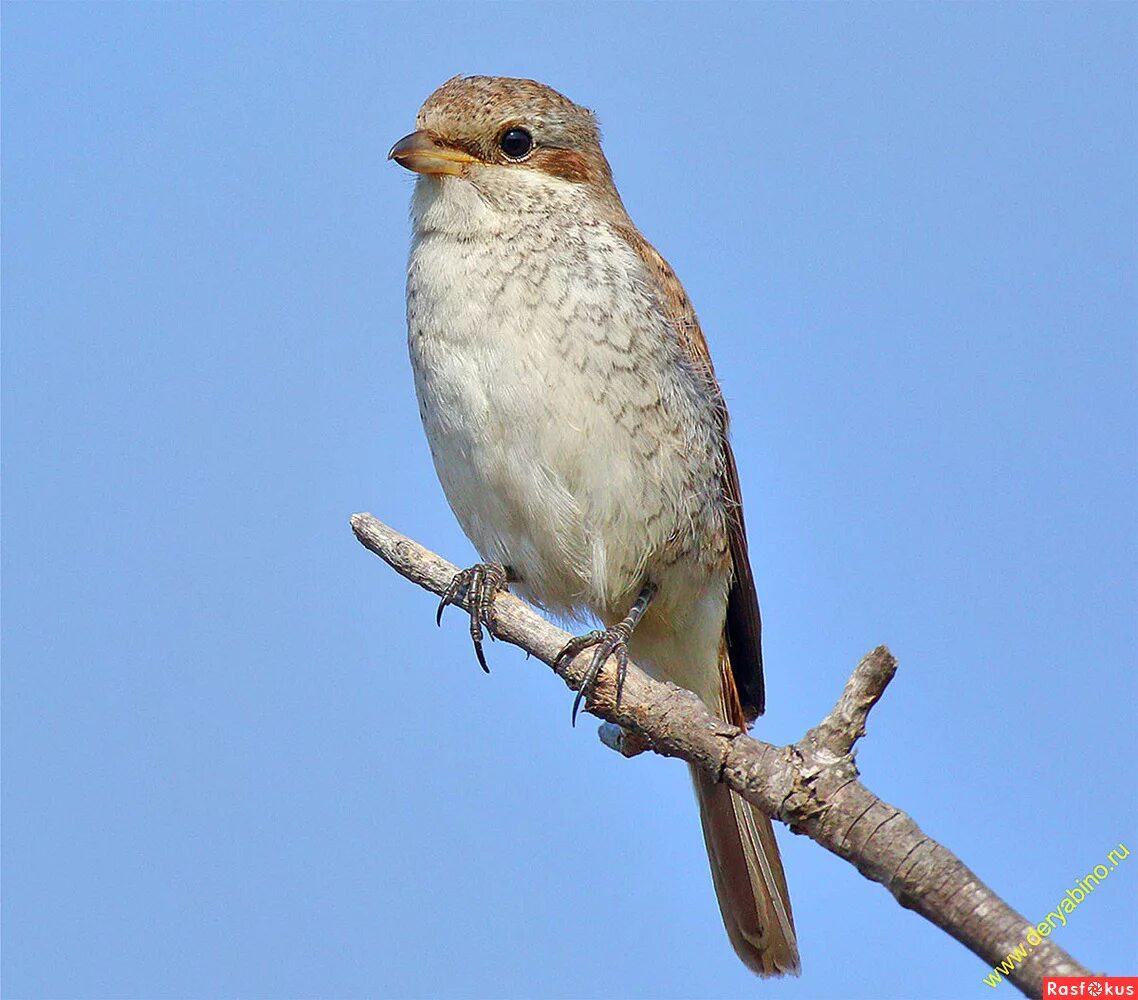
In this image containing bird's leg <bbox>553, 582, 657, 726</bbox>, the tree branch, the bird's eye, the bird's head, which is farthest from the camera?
the bird's eye

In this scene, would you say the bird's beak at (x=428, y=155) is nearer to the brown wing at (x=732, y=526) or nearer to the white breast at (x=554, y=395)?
Answer: the white breast at (x=554, y=395)

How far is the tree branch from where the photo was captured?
11.7 ft

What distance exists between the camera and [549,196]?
19.8 ft

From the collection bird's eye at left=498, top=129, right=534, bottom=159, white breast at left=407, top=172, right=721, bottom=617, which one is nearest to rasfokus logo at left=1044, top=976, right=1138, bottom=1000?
white breast at left=407, top=172, right=721, bottom=617

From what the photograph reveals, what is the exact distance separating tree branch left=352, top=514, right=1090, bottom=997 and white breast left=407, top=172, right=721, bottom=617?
80 cm

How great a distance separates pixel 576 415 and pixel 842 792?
6.71 ft

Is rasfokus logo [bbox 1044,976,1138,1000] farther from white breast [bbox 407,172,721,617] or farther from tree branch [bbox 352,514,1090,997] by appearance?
white breast [bbox 407,172,721,617]

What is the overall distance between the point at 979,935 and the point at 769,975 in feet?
8.08

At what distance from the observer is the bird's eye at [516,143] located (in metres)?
6.12

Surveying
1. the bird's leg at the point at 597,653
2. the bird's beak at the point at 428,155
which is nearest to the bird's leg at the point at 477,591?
the bird's leg at the point at 597,653

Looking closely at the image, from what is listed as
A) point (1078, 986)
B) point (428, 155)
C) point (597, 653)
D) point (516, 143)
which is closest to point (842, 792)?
point (1078, 986)

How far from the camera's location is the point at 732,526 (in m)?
6.23

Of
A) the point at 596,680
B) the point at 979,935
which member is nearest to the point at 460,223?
the point at 596,680

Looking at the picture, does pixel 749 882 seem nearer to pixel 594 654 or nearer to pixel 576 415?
pixel 594 654
